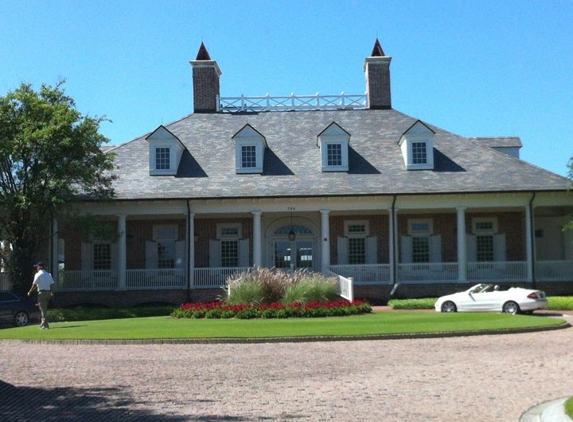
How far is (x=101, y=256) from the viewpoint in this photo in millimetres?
32375

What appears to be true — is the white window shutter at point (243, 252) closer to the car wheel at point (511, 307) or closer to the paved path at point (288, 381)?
the car wheel at point (511, 307)

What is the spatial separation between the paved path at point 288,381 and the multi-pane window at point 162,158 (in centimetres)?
1749

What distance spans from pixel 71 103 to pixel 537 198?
19.0 meters

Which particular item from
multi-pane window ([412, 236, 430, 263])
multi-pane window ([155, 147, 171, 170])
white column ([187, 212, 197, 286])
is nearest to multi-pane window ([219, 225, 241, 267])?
white column ([187, 212, 197, 286])

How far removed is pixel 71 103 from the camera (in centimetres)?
2767

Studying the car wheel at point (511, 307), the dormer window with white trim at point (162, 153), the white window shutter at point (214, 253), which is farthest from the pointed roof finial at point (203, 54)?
the car wheel at point (511, 307)

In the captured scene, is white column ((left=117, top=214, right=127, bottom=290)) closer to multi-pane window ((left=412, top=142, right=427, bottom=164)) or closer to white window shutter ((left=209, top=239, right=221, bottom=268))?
white window shutter ((left=209, top=239, right=221, bottom=268))

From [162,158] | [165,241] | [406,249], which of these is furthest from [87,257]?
[406,249]

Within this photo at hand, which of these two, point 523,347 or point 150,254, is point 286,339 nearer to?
point 523,347

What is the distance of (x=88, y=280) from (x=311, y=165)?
10926mm

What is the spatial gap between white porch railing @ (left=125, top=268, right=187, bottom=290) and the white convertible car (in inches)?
449

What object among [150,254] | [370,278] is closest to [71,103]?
[150,254]

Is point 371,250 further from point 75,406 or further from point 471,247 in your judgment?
point 75,406

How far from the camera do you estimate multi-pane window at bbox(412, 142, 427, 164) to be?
3209 cm
